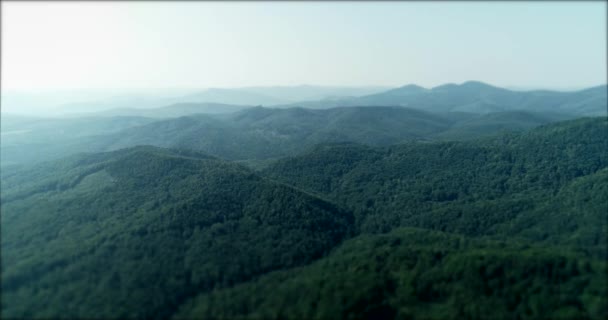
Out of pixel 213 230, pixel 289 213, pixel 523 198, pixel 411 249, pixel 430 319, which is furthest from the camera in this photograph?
pixel 523 198

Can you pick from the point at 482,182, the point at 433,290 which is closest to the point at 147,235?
the point at 433,290

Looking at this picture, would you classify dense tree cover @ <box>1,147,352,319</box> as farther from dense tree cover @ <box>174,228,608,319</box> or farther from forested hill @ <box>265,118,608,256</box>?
forested hill @ <box>265,118,608,256</box>

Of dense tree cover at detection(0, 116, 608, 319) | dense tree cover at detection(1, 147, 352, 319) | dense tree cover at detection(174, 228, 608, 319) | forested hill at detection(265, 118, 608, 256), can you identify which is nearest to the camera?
dense tree cover at detection(174, 228, 608, 319)

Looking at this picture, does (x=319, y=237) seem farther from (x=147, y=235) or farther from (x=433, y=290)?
(x=147, y=235)

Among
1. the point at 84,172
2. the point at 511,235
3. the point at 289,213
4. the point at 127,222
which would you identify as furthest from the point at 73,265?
the point at 511,235

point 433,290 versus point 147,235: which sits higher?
point 147,235

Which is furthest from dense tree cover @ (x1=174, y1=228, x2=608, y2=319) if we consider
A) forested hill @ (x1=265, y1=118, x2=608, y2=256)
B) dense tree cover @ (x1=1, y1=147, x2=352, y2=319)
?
forested hill @ (x1=265, y1=118, x2=608, y2=256)

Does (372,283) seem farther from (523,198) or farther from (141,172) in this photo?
(141,172)
